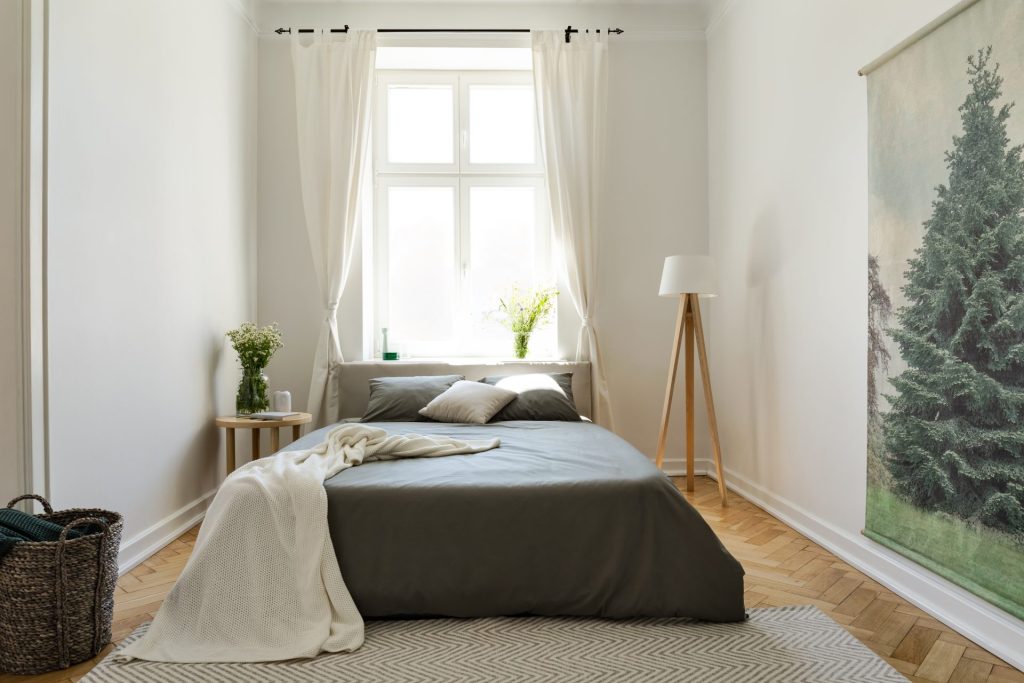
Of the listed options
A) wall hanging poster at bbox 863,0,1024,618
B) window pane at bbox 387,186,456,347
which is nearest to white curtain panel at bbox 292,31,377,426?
window pane at bbox 387,186,456,347

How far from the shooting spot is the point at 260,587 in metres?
2.31

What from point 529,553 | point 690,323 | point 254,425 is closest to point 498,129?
point 690,323

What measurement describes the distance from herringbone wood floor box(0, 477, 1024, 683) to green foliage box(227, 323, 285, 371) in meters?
0.95

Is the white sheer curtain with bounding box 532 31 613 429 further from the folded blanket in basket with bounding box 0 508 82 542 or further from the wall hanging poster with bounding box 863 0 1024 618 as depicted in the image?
the folded blanket in basket with bounding box 0 508 82 542

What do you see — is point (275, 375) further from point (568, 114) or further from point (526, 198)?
point (568, 114)

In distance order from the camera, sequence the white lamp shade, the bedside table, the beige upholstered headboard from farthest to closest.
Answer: the beige upholstered headboard
the white lamp shade
the bedside table

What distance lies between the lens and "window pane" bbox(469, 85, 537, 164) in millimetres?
5336

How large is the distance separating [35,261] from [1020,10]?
327cm

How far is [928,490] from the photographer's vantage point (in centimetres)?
262

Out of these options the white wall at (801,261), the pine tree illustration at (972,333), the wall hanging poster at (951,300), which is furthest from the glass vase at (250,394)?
the pine tree illustration at (972,333)

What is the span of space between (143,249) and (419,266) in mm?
2235

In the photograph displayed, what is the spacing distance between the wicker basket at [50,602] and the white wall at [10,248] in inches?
11.6

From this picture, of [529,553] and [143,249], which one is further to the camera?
[143,249]

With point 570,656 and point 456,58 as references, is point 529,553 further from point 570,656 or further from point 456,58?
point 456,58
